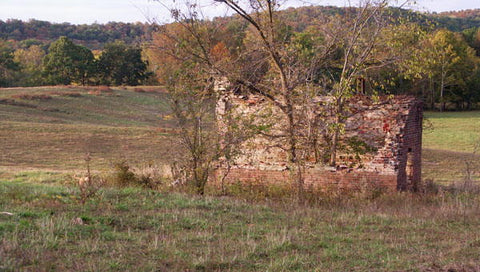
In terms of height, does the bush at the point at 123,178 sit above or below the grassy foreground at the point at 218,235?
below

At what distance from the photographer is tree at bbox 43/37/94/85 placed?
2475 inches

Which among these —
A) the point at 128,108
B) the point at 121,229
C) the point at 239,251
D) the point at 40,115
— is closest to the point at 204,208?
the point at 121,229

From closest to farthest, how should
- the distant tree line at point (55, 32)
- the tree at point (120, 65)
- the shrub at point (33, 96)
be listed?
the shrub at point (33, 96)
the tree at point (120, 65)
the distant tree line at point (55, 32)

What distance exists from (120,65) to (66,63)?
740 cm

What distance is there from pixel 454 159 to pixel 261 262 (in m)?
25.9

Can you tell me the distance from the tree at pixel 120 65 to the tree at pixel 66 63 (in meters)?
2.19

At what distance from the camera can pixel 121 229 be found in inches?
293

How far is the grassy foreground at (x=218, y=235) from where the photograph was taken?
5.75 metres

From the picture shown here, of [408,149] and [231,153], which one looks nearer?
[231,153]

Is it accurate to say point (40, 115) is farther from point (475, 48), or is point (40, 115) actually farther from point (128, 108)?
point (475, 48)

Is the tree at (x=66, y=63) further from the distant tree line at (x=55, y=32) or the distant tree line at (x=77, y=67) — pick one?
the distant tree line at (x=55, y=32)

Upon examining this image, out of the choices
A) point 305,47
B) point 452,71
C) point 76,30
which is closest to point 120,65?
point 452,71

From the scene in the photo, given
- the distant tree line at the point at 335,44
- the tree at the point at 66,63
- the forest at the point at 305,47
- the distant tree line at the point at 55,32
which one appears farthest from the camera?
the distant tree line at the point at 55,32

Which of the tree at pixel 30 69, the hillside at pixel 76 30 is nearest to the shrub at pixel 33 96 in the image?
the tree at pixel 30 69
